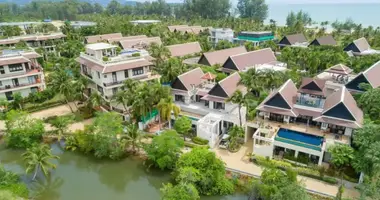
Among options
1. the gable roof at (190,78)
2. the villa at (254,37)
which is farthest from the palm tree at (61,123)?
the villa at (254,37)

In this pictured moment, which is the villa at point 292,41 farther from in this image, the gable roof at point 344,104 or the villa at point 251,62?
the gable roof at point 344,104

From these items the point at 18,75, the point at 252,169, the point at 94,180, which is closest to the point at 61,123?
the point at 94,180

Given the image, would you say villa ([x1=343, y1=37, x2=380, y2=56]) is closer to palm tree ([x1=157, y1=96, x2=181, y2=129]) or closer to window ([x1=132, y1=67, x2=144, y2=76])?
window ([x1=132, y1=67, x2=144, y2=76])

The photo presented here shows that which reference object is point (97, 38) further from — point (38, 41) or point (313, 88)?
point (313, 88)

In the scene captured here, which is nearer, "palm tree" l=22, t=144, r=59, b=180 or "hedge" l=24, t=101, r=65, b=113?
"palm tree" l=22, t=144, r=59, b=180

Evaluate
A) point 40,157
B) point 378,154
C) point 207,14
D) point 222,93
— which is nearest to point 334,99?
point 378,154

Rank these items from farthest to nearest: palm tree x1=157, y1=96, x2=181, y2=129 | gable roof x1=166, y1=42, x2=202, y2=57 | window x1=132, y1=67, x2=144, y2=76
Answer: gable roof x1=166, y1=42, x2=202, y2=57, window x1=132, y1=67, x2=144, y2=76, palm tree x1=157, y1=96, x2=181, y2=129

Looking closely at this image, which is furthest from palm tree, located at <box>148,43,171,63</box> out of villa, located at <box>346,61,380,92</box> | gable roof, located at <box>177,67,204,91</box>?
villa, located at <box>346,61,380,92</box>
